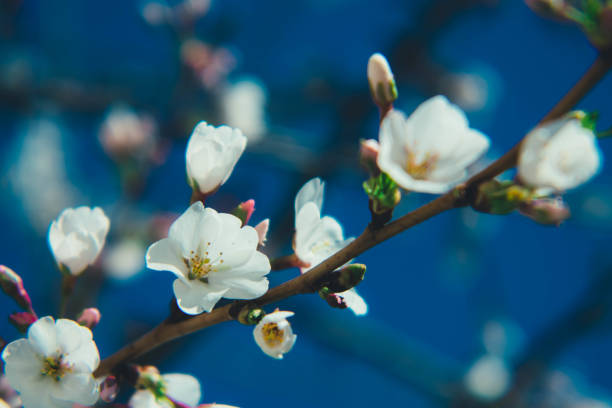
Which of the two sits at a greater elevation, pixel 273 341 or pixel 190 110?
pixel 273 341

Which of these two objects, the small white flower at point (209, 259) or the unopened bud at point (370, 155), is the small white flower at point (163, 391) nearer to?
the small white flower at point (209, 259)

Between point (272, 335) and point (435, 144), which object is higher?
point (435, 144)

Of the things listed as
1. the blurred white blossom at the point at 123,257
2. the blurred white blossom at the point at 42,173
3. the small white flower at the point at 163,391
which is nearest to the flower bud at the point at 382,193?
the small white flower at the point at 163,391

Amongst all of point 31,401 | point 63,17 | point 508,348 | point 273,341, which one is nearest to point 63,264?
point 31,401

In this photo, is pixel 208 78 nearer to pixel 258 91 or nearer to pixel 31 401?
pixel 258 91

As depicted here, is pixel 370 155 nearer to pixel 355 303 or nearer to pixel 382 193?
pixel 382 193

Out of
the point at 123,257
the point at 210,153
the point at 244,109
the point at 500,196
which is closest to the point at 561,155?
the point at 500,196
